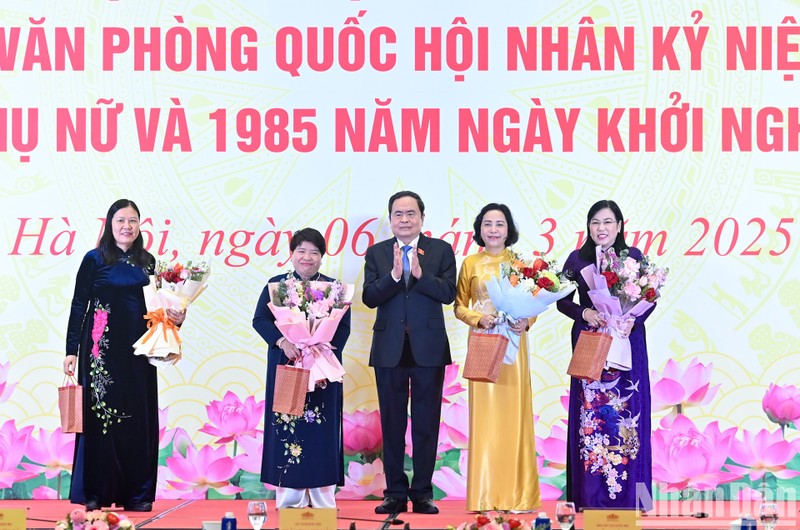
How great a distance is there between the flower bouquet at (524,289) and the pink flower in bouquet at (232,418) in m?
1.42

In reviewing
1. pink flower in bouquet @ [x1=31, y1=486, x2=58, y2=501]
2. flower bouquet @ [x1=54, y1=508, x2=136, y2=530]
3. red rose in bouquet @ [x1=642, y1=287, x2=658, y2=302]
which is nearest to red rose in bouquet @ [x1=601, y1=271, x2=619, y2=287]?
red rose in bouquet @ [x1=642, y1=287, x2=658, y2=302]

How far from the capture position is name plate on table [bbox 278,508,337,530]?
3365 millimetres

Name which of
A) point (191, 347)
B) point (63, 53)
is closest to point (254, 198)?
point (191, 347)

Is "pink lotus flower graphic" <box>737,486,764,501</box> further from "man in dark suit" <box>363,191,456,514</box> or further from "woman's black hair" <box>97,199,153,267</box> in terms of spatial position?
"woman's black hair" <box>97,199,153,267</box>

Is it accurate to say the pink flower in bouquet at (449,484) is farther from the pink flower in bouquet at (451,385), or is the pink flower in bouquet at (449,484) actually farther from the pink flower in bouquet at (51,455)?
the pink flower in bouquet at (51,455)

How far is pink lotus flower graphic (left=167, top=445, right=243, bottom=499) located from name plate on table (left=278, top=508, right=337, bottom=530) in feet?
6.14

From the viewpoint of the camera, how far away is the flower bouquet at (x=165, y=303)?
4551 mm

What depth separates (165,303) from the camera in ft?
15.0

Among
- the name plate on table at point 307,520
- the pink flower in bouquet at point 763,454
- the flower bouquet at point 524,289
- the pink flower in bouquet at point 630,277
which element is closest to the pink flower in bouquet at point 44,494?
the name plate on table at point 307,520

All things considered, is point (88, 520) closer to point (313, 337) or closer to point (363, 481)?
point (313, 337)

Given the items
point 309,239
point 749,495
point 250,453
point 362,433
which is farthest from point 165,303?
point 749,495

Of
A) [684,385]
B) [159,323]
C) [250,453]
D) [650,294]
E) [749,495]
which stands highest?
[650,294]

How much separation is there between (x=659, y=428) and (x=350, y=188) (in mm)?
1995

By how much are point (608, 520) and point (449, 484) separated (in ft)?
6.14
